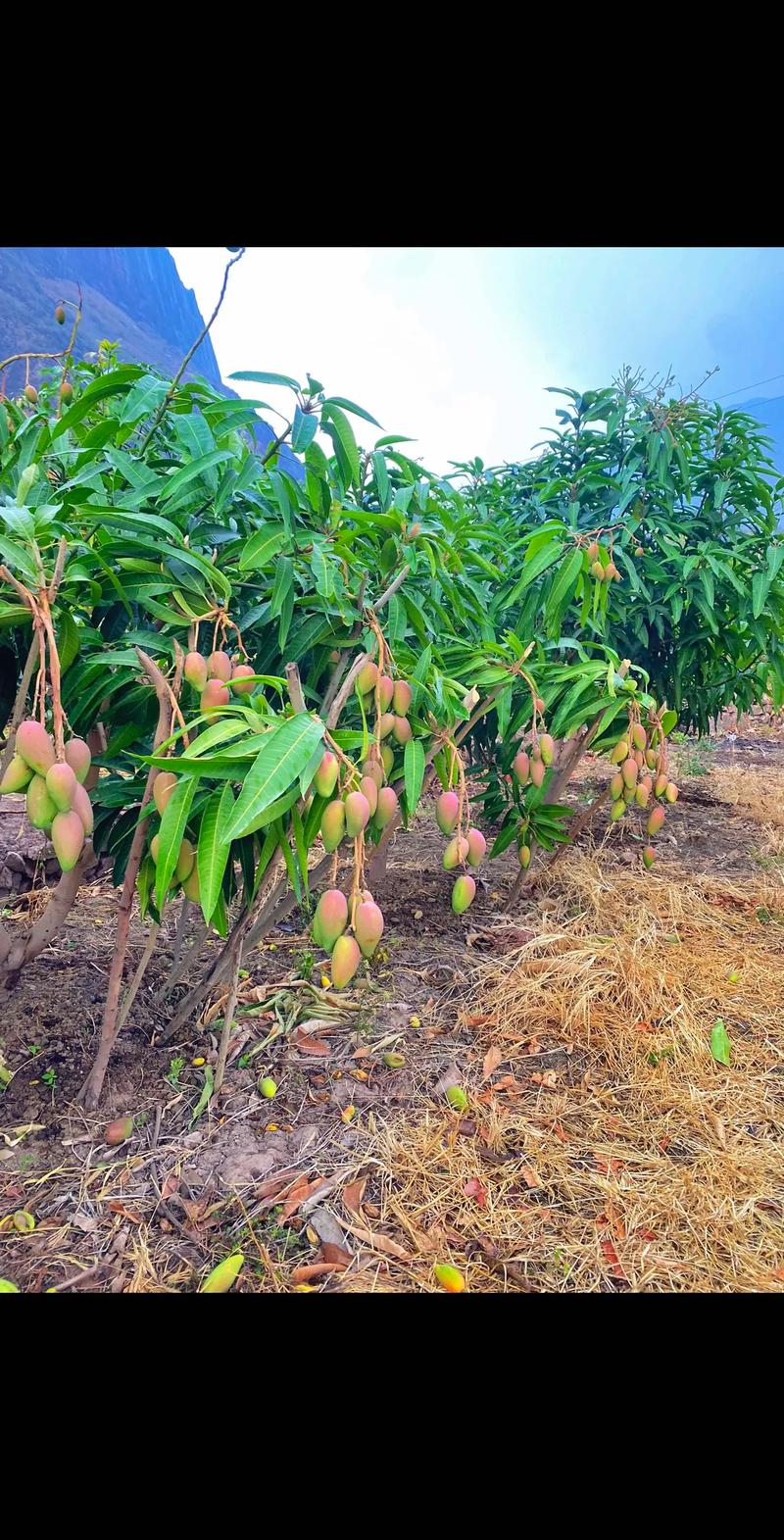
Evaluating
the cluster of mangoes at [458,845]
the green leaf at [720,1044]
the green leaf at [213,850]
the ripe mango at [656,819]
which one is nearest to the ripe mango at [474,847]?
the cluster of mangoes at [458,845]

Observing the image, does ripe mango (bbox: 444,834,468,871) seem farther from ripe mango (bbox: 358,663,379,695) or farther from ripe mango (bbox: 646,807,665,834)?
ripe mango (bbox: 646,807,665,834)

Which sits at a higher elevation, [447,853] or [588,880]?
[447,853]

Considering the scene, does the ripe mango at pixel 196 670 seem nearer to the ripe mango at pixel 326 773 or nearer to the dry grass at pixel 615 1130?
the ripe mango at pixel 326 773

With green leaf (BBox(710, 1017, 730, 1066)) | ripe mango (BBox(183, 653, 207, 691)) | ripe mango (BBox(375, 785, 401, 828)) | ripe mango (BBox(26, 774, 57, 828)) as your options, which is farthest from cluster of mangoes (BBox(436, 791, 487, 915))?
green leaf (BBox(710, 1017, 730, 1066))

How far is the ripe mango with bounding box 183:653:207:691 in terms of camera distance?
1009mm

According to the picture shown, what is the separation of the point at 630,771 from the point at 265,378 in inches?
44.0

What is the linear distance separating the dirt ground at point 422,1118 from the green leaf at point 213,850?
0.64 metres

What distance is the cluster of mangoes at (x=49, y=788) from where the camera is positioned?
87cm

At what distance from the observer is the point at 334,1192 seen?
128 cm

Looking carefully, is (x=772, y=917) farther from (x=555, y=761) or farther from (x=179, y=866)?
(x=179, y=866)
